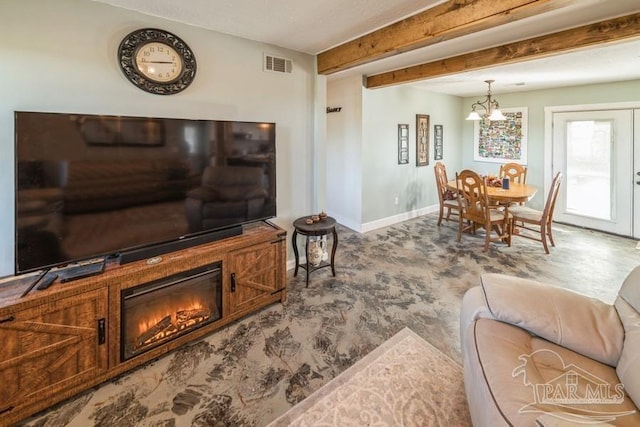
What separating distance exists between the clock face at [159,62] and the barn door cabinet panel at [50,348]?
1.64 metres

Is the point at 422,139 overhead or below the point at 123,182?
overhead

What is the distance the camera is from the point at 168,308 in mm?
2125

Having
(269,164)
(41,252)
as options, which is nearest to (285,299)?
(269,164)

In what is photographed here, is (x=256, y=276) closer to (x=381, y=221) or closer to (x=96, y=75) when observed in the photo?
(x=96, y=75)

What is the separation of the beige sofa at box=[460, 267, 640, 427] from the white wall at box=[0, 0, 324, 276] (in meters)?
2.48

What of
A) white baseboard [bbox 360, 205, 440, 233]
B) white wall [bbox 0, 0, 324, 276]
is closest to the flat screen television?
white wall [bbox 0, 0, 324, 276]

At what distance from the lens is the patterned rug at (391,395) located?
1581 millimetres

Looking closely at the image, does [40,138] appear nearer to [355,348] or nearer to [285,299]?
[285,299]

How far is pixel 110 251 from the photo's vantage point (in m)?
1.91

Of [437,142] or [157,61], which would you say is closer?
[157,61]

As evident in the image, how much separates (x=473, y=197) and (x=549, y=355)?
3242 millimetres

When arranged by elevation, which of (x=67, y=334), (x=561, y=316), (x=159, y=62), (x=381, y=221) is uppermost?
(x=159, y=62)

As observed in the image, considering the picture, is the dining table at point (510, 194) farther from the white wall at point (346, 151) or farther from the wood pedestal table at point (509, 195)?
the white wall at point (346, 151)

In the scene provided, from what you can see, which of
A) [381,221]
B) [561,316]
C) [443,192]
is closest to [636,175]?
[443,192]
